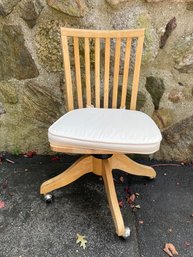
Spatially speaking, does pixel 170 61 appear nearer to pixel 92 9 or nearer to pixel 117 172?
pixel 92 9

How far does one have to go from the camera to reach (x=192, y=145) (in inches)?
80.3

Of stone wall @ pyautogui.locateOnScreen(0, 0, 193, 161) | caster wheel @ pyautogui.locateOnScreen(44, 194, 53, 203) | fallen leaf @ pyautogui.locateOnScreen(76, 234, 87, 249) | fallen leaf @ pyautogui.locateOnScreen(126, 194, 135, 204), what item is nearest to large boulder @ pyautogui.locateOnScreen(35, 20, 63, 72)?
stone wall @ pyautogui.locateOnScreen(0, 0, 193, 161)

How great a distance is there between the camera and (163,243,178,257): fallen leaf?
58.2 inches

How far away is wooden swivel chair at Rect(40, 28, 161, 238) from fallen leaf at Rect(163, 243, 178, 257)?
0.20 metres

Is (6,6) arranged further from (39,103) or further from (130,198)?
(130,198)

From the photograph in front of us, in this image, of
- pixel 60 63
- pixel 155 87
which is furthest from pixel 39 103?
pixel 155 87

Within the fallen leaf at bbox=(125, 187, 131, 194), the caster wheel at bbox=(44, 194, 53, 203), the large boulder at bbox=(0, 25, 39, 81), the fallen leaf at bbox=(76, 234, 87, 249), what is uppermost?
the large boulder at bbox=(0, 25, 39, 81)

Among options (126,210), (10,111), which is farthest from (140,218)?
(10,111)

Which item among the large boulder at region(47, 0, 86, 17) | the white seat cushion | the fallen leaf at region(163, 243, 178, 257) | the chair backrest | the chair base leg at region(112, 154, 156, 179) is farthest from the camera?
the chair base leg at region(112, 154, 156, 179)

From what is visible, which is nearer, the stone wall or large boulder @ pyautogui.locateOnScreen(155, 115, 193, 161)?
the stone wall

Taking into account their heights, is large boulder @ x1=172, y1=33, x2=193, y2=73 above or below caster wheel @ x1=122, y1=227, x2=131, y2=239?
above

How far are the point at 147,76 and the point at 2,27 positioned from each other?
95 centimetres

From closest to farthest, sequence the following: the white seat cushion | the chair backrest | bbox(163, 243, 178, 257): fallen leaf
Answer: the white seat cushion, bbox(163, 243, 178, 257): fallen leaf, the chair backrest

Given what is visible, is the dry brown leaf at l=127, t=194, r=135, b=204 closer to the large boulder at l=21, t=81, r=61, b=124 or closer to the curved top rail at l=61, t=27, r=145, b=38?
the large boulder at l=21, t=81, r=61, b=124
